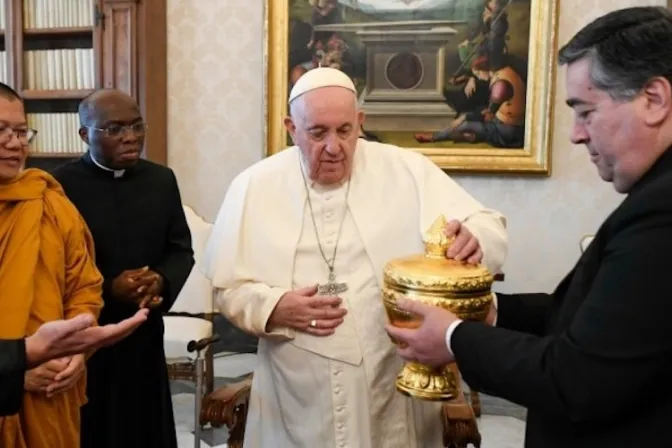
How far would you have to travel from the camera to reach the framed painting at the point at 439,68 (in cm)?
397

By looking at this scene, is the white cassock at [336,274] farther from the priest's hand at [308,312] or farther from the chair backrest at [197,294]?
the chair backrest at [197,294]

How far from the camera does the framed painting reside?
3.97 meters

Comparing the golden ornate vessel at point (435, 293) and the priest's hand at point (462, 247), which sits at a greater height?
the priest's hand at point (462, 247)

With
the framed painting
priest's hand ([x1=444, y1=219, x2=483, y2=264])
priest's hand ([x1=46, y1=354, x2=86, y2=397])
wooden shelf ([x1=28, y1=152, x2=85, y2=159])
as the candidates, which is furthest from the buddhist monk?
wooden shelf ([x1=28, y1=152, x2=85, y2=159])

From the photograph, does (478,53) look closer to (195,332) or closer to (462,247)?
(195,332)

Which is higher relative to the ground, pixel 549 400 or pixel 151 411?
pixel 549 400

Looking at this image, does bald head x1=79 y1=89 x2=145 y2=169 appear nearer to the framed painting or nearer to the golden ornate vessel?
the golden ornate vessel

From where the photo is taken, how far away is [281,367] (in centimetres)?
219

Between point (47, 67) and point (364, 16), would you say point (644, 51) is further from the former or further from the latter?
point (47, 67)

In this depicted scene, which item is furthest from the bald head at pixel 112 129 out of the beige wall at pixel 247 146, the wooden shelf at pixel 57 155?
the wooden shelf at pixel 57 155

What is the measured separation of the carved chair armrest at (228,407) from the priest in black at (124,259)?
0.35m

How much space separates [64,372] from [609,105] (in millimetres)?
1483

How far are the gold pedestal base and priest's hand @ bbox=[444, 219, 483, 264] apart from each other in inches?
11.7

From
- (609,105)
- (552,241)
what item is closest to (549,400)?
(609,105)
